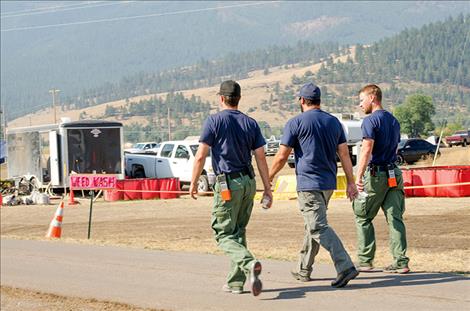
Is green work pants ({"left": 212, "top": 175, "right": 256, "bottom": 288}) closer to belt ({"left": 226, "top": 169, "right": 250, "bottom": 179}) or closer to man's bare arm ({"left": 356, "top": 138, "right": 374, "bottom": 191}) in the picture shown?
belt ({"left": 226, "top": 169, "right": 250, "bottom": 179})

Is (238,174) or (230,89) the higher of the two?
(230,89)

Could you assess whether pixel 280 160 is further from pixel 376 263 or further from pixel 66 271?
pixel 66 271

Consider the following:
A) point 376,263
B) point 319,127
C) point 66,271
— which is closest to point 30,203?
point 66,271

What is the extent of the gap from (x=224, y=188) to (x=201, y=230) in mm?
10502

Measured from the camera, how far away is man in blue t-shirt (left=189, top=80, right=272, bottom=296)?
10008 mm

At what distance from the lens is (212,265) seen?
1288 centimetres

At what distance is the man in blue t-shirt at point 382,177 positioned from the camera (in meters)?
11.0

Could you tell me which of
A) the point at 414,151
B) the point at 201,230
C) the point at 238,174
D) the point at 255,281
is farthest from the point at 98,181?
the point at 414,151

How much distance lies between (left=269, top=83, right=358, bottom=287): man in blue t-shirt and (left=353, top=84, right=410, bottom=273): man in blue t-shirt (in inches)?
32.8

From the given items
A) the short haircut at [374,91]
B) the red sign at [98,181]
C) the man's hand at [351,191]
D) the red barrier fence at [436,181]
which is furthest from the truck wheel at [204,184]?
the man's hand at [351,191]

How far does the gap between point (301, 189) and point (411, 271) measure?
2.03m

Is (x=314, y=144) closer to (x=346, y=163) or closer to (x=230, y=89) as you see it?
(x=346, y=163)

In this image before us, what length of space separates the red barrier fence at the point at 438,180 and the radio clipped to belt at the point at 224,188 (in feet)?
56.5

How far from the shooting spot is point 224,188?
9.98 meters
